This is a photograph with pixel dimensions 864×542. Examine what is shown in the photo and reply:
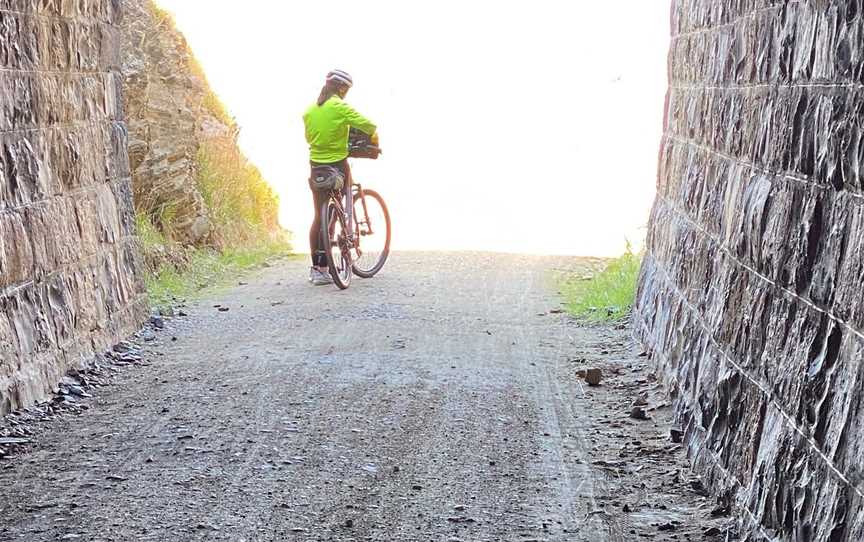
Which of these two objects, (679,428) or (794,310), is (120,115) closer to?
(679,428)

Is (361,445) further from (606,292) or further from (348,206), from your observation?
(348,206)

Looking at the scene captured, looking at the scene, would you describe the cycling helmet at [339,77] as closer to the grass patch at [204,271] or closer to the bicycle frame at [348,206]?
the bicycle frame at [348,206]

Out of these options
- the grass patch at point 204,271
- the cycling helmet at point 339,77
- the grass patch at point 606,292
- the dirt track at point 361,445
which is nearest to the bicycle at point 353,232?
the cycling helmet at point 339,77

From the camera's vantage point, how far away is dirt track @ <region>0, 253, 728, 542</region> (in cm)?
443

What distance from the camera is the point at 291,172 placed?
64.7ft

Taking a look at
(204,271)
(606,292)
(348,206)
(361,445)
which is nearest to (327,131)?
(348,206)

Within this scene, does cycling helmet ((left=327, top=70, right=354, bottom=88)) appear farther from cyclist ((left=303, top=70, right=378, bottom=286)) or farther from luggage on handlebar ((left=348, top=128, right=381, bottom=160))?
luggage on handlebar ((left=348, top=128, right=381, bottom=160))

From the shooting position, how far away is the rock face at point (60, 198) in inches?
234

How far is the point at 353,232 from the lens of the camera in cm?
1084

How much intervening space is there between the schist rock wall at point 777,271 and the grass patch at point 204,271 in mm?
5294

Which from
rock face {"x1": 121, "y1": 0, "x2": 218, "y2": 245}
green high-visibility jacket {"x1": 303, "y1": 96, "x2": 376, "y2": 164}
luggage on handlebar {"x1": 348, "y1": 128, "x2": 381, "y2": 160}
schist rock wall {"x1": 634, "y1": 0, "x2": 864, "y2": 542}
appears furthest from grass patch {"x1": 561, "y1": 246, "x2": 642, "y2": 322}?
rock face {"x1": 121, "y1": 0, "x2": 218, "y2": 245}

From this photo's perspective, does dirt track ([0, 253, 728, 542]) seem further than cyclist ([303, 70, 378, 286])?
No

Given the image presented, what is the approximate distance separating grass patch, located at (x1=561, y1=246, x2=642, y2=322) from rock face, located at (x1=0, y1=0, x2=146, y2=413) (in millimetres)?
3487

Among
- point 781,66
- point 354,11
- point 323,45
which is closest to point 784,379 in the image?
point 781,66
